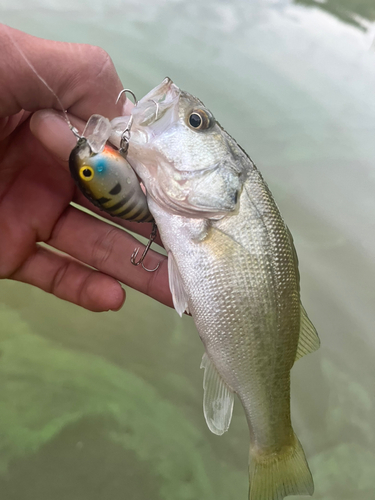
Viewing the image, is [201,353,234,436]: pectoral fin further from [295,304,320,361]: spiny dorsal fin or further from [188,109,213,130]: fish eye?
[188,109,213,130]: fish eye

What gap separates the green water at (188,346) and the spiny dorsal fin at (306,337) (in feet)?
2.36

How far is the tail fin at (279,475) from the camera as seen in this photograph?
94 cm

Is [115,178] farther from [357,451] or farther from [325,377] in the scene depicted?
[357,451]

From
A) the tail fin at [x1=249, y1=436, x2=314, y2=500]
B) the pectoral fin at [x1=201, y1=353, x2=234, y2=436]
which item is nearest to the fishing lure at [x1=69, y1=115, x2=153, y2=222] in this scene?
the pectoral fin at [x1=201, y1=353, x2=234, y2=436]

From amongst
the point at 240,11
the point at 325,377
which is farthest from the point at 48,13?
the point at 325,377

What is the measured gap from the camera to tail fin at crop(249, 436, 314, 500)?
36.9 inches

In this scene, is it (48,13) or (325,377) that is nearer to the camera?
(325,377)

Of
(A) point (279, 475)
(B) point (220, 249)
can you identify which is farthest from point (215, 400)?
(B) point (220, 249)

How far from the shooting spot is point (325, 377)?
160cm

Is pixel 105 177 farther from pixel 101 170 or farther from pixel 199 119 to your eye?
pixel 199 119

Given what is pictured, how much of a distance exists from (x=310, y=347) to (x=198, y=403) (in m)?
0.75

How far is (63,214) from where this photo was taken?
3.85ft

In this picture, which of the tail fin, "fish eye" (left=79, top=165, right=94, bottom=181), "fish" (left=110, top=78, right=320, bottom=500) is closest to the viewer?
"fish eye" (left=79, top=165, right=94, bottom=181)

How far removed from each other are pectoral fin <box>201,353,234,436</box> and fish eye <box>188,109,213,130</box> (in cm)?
60
